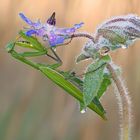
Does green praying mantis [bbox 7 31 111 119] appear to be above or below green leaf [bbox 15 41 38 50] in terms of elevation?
below

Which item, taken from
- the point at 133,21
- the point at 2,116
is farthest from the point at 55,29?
the point at 2,116

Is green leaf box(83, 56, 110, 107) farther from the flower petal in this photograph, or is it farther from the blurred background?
the blurred background

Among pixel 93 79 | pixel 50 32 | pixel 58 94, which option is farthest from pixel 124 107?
pixel 58 94

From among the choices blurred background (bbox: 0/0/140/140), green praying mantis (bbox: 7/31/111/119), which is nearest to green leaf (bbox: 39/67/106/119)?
green praying mantis (bbox: 7/31/111/119)

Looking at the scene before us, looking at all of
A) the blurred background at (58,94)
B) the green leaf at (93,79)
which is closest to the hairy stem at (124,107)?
the green leaf at (93,79)

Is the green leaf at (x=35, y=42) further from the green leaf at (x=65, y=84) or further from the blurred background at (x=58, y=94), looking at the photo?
the blurred background at (x=58, y=94)

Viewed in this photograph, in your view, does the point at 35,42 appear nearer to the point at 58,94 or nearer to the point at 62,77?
the point at 62,77
